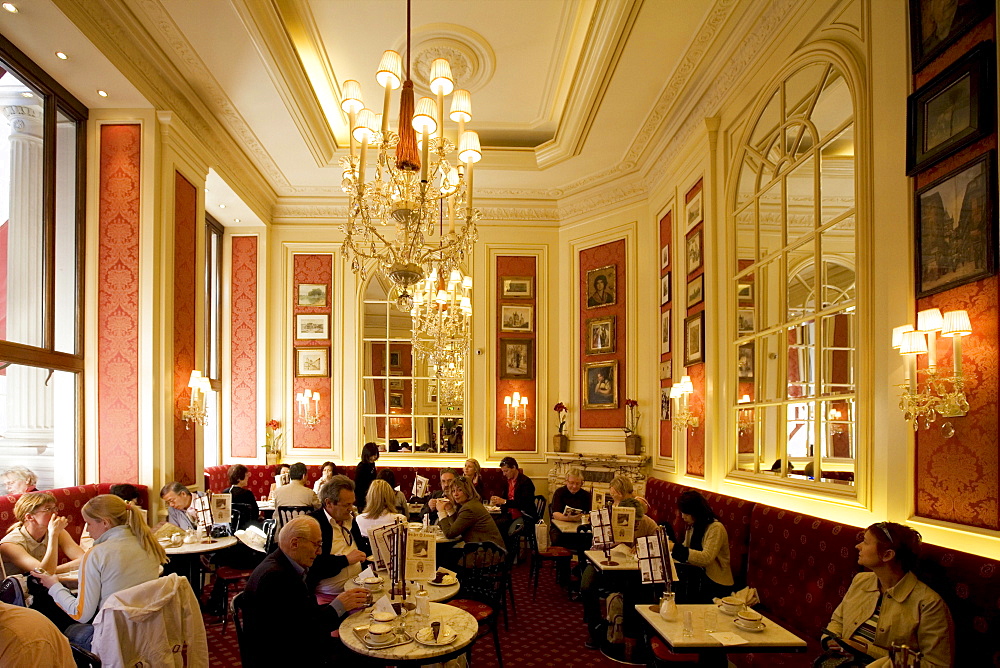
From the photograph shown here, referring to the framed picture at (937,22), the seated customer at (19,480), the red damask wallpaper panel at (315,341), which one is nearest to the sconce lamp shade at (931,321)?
the framed picture at (937,22)

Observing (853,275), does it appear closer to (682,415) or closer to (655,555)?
(655,555)

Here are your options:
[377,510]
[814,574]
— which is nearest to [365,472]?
[377,510]

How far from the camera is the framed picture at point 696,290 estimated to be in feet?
25.1

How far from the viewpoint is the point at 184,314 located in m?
7.87

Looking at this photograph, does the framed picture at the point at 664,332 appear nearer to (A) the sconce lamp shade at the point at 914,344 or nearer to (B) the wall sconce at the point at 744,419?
(B) the wall sconce at the point at 744,419

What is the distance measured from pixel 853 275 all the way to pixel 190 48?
21.3 feet

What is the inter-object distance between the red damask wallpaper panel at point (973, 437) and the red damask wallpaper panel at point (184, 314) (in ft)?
23.1

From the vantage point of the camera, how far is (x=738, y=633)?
3.59 metres

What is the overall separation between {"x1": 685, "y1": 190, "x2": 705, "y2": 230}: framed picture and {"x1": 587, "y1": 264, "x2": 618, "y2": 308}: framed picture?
2.58 meters

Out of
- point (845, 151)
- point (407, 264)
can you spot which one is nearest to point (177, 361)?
point (407, 264)

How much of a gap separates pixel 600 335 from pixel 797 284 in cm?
538

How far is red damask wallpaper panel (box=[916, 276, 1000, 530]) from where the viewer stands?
331cm

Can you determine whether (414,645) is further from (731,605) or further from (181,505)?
(181,505)

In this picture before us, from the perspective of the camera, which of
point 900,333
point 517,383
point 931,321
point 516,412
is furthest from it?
point 517,383
